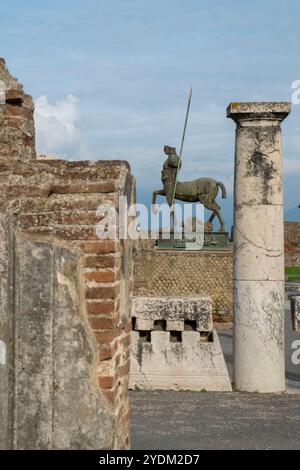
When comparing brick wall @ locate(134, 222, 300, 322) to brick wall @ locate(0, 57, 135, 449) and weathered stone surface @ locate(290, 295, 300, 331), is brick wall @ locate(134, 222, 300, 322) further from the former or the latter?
brick wall @ locate(0, 57, 135, 449)

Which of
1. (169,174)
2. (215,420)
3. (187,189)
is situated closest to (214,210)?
(187,189)

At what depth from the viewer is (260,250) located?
8.61 metres

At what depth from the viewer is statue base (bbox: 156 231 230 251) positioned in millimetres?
18922

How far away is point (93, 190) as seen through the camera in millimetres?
3848

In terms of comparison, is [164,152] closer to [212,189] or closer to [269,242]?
[212,189]

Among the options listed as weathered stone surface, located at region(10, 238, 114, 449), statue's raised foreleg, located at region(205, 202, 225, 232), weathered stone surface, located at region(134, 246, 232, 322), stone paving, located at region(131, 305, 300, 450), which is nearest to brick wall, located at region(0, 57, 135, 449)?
weathered stone surface, located at region(10, 238, 114, 449)

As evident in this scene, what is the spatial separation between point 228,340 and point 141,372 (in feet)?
20.2

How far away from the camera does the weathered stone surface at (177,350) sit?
8844 mm

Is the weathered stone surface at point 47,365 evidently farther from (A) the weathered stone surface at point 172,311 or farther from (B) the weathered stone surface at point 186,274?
(B) the weathered stone surface at point 186,274

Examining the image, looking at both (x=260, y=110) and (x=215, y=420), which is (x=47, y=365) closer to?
(x=215, y=420)

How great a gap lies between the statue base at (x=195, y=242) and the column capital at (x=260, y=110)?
1032 centimetres

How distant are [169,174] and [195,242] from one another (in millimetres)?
2173

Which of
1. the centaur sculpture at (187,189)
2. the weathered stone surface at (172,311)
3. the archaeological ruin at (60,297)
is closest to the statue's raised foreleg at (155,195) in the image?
the centaur sculpture at (187,189)
